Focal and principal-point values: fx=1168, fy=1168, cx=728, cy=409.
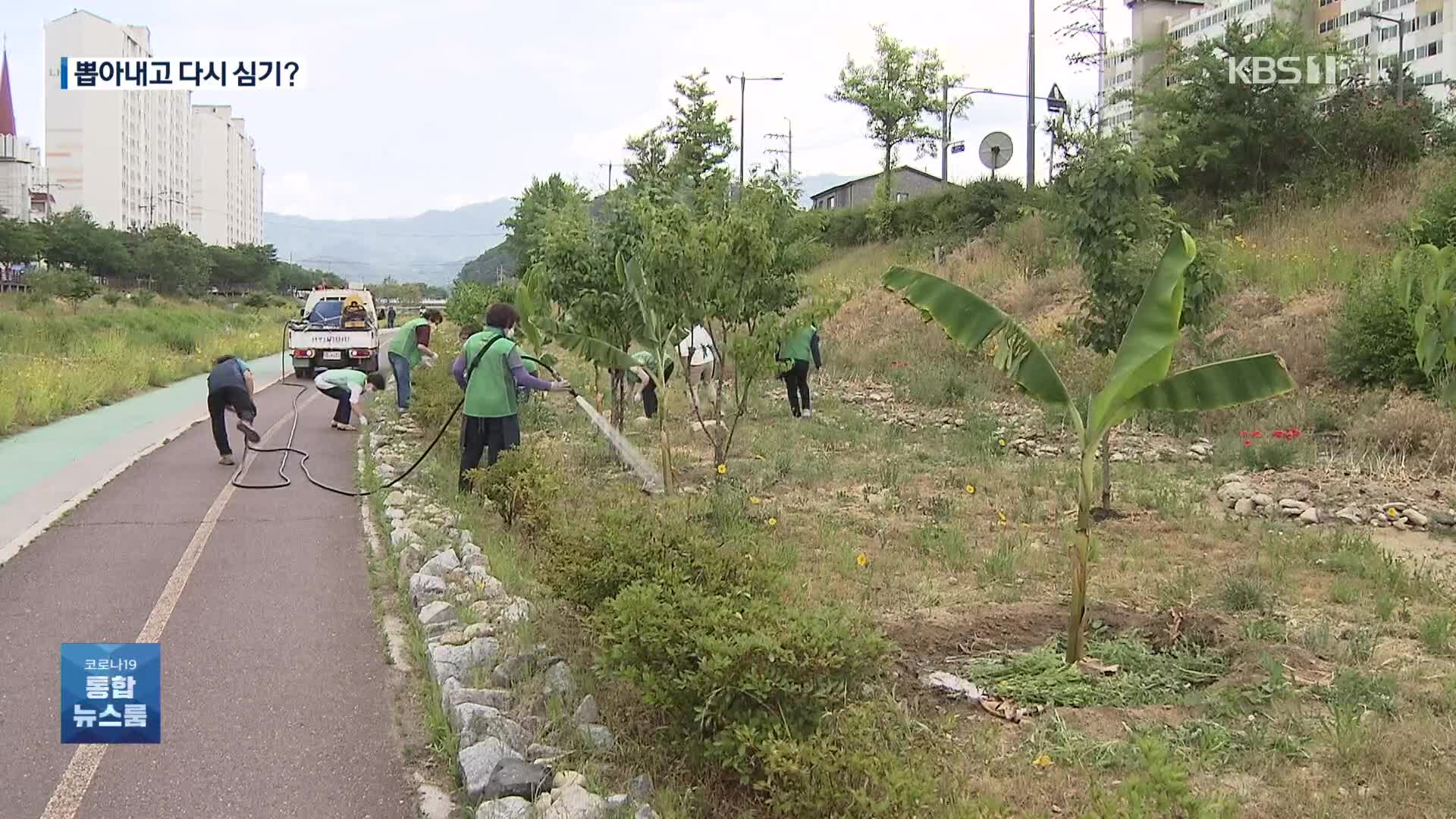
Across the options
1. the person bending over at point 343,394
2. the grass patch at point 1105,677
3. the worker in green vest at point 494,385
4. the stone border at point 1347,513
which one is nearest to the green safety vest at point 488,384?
the worker in green vest at point 494,385

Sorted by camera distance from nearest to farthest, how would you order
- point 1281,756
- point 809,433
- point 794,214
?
1. point 1281,756
2. point 794,214
3. point 809,433

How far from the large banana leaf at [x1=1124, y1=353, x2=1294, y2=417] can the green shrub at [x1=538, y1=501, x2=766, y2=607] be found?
228 centimetres

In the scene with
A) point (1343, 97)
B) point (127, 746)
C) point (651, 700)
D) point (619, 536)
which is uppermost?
point (1343, 97)

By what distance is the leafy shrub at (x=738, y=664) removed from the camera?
411 centimetres

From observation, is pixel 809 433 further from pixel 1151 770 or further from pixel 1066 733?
pixel 1151 770

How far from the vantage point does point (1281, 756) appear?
187 inches

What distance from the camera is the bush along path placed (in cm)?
433

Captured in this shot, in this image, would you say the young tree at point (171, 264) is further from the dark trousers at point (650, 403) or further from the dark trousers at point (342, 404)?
the dark trousers at point (650, 403)

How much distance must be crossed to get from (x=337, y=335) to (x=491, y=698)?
21.0 meters

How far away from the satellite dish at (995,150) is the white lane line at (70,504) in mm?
20510

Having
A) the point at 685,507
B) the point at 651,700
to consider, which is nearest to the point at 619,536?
the point at 651,700

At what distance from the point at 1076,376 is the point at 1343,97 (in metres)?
13.4

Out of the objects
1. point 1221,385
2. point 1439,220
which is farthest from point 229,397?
point 1439,220
